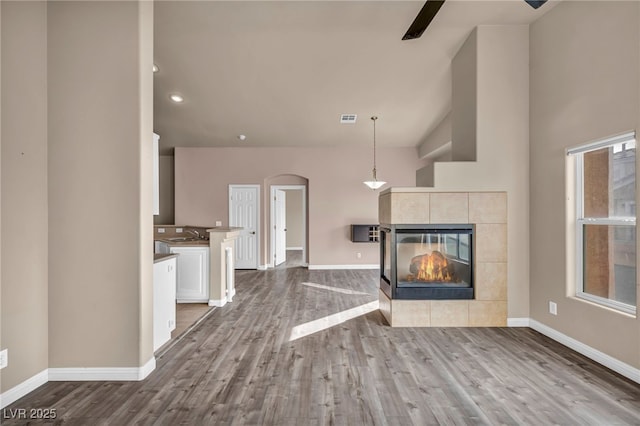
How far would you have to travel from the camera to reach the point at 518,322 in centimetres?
375

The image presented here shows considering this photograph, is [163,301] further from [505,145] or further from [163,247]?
[505,145]

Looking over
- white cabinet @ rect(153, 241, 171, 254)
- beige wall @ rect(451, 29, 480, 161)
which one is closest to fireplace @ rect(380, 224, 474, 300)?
beige wall @ rect(451, 29, 480, 161)

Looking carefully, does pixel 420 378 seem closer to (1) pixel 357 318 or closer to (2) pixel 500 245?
(1) pixel 357 318

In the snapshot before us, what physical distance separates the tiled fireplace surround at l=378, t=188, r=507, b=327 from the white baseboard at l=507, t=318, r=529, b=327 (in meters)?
0.05

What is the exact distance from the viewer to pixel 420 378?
2.54 metres

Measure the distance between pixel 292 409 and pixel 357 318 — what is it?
79.1 inches

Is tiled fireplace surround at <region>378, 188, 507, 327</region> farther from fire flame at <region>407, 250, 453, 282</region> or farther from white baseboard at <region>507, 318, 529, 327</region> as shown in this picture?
fire flame at <region>407, 250, 453, 282</region>

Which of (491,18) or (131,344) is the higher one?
(491,18)

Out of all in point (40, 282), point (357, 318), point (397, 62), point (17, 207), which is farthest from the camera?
point (397, 62)

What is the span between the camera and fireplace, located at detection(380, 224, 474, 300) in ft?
12.4

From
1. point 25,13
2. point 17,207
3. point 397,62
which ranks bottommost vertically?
point 17,207

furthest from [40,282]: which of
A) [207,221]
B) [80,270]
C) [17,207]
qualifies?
[207,221]

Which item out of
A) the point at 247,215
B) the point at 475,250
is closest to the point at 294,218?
the point at 247,215

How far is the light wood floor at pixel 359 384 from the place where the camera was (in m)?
2.07
